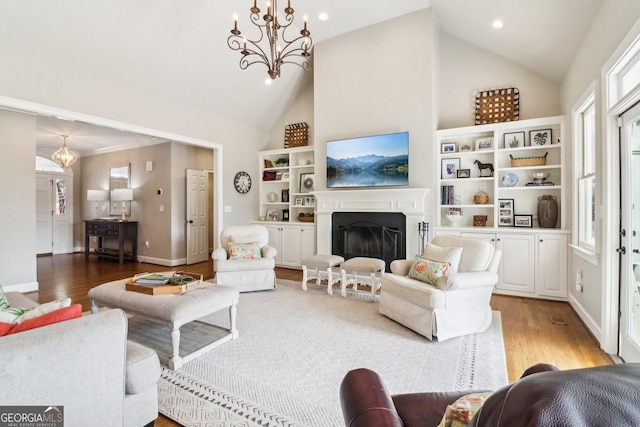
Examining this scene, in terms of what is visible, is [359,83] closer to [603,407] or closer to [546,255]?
[546,255]

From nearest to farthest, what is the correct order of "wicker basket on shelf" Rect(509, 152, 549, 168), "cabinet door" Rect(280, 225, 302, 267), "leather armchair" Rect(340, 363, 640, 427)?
"leather armchair" Rect(340, 363, 640, 427), "wicker basket on shelf" Rect(509, 152, 549, 168), "cabinet door" Rect(280, 225, 302, 267)

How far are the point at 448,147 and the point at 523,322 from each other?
8.58ft

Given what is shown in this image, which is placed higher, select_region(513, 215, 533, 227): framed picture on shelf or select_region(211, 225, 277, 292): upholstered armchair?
select_region(513, 215, 533, 227): framed picture on shelf

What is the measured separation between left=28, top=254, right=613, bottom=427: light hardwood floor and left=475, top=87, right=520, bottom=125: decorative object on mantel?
8.17ft

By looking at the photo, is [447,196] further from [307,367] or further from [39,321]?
[39,321]

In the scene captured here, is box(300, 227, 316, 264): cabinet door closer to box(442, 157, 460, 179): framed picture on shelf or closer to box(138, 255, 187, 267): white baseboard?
box(442, 157, 460, 179): framed picture on shelf

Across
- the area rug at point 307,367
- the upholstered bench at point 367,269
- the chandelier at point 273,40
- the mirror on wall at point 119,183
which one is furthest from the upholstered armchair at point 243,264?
the mirror on wall at point 119,183

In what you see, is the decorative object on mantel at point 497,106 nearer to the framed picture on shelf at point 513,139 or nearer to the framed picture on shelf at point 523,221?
the framed picture on shelf at point 513,139

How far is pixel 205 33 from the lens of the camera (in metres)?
4.30

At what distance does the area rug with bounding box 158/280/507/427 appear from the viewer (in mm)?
1848

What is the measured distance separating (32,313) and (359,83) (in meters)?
4.88

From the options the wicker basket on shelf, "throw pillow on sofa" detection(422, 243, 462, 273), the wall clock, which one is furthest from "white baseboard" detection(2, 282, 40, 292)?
the wicker basket on shelf

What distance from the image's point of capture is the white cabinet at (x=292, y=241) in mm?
5715

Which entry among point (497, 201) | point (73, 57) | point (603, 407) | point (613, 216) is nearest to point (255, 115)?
point (73, 57)
